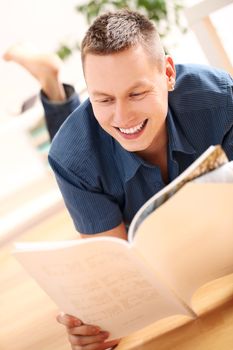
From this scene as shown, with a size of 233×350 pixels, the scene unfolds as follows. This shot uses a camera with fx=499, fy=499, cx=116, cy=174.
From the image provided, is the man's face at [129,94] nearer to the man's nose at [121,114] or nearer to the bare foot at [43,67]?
the man's nose at [121,114]

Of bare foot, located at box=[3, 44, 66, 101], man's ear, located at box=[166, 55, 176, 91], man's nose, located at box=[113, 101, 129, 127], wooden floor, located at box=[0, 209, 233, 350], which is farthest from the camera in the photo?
bare foot, located at box=[3, 44, 66, 101]

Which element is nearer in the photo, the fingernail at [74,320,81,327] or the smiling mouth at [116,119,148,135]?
the fingernail at [74,320,81,327]

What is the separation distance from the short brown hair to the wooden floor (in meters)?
0.44

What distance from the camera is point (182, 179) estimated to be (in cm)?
61

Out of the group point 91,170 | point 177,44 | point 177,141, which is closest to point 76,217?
point 91,170

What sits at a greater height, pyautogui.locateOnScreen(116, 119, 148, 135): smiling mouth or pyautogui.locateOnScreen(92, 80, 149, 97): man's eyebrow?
pyautogui.locateOnScreen(92, 80, 149, 97): man's eyebrow

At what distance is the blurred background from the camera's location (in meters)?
1.26

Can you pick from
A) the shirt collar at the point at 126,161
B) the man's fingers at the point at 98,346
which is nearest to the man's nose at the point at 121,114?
the shirt collar at the point at 126,161

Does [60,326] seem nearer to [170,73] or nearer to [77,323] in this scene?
[77,323]

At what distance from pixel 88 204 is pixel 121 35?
0.35 meters

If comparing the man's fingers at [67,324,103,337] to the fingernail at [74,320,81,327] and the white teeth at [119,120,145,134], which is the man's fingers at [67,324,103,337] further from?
the white teeth at [119,120,145,134]

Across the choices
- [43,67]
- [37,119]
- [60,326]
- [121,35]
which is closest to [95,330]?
[60,326]

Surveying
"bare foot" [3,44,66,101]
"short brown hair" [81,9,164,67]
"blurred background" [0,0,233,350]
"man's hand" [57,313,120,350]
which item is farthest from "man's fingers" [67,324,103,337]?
"bare foot" [3,44,66,101]

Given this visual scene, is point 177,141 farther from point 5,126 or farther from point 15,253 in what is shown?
point 5,126
